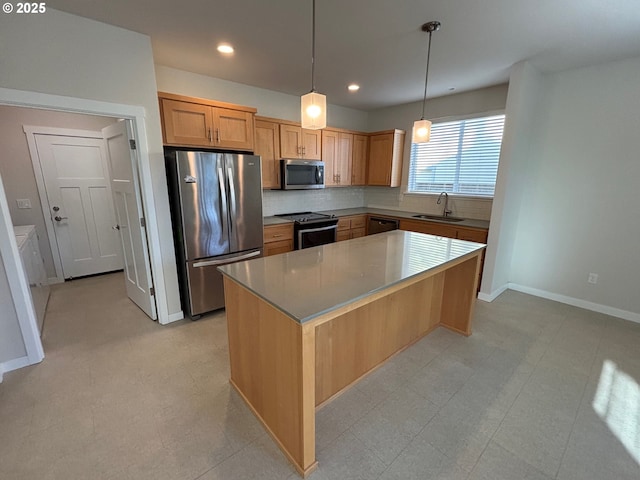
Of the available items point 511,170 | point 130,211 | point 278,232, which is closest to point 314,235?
point 278,232

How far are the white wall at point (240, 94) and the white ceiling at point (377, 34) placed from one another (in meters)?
0.13

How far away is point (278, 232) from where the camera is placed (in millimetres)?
3709

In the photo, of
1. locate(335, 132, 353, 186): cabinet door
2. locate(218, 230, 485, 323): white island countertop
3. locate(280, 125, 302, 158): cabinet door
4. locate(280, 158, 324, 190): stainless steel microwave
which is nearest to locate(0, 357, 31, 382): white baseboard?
locate(218, 230, 485, 323): white island countertop

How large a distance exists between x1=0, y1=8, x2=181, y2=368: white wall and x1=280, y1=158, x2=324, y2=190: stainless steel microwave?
5.28ft

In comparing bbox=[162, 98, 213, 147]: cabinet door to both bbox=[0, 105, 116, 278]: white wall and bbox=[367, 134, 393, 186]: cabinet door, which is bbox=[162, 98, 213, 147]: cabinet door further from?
bbox=[367, 134, 393, 186]: cabinet door

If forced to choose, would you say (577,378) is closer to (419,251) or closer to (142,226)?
(419,251)

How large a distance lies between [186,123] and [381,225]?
9.98ft

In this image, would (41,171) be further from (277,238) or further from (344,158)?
(344,158)

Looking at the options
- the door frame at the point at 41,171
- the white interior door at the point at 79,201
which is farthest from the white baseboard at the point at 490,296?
the white interior door at the point at 79,201

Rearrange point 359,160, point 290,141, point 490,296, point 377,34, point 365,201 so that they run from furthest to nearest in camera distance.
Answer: point 365,201, point 359,160, point 290,141, point 490,296, point 377,34

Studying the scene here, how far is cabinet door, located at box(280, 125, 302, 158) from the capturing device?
12.7 feet

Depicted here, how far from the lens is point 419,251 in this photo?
7.17 ft

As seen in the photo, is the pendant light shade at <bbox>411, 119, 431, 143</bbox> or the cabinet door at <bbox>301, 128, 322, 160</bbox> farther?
the cabinet door at <bbox>301, 128, 322, 160</bbox>

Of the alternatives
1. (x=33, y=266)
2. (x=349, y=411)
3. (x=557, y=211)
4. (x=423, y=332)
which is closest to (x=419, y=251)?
(x=423, y=332)
